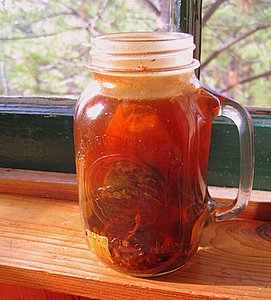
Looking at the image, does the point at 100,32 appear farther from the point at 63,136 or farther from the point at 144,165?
the point at 144,165

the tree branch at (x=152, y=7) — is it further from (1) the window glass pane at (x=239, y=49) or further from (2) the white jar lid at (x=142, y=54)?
(2) the white jar lid at (x=142, y=54)

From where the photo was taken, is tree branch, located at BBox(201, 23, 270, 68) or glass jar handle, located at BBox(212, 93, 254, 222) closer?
glass jar handle, located at BBox(212, 93, 254, 222)

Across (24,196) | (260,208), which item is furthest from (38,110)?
(260,208)

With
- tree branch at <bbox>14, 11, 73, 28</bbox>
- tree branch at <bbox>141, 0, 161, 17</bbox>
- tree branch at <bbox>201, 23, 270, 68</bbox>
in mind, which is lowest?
tree branch at <bbox>201, 23, 270, 68</bbox>

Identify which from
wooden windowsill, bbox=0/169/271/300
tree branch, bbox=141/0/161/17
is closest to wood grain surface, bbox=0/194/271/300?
wooden windowsill, bbox=0/169/271/300

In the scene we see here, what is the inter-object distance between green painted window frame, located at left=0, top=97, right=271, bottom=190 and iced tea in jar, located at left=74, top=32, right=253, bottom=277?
13cm

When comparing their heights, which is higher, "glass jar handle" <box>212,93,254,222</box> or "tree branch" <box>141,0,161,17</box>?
"tree branch" <box>141,0,161,17</box>

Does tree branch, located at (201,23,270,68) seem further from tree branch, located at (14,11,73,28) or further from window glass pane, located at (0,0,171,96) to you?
tree branch, located at (14,11,73,28)

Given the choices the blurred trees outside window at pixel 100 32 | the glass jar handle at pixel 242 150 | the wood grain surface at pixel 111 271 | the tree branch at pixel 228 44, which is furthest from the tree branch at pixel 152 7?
the wood grain surface at pixel 111 271

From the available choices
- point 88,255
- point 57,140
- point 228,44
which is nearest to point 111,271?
point 88,255

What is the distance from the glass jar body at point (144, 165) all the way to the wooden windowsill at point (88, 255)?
25mm

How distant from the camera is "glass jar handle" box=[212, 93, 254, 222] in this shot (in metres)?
0.56

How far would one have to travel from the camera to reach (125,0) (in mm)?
716

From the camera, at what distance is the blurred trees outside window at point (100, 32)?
702 millimetres
